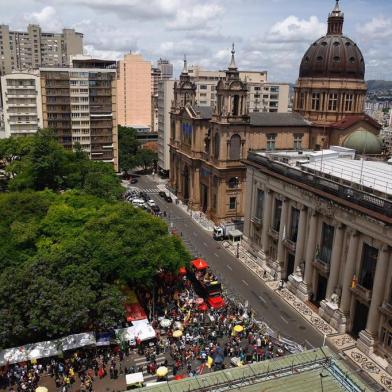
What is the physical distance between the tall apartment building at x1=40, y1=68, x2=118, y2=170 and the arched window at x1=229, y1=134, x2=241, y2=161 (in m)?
45.1

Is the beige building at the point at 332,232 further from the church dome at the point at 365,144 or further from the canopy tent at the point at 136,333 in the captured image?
the canopy tent at the point at 136,333

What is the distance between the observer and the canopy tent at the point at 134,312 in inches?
1855

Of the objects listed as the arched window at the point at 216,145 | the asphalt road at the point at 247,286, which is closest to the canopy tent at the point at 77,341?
the asphalt road at the point at 247,286

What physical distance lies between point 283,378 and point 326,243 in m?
29.9

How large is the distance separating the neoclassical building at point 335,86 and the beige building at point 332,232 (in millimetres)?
18618

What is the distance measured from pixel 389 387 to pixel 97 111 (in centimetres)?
9499

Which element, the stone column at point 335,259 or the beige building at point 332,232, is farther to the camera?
the stone column at point 335,259

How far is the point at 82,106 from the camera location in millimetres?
112125

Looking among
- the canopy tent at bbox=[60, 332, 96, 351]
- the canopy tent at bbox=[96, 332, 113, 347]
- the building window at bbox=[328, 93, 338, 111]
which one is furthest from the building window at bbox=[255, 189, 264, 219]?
the canopy tent at bbox=[60, 332, 96, 351]

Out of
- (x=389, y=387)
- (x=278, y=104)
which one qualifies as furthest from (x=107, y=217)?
(x=278, y=104)

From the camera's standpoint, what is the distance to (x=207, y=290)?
175 feet

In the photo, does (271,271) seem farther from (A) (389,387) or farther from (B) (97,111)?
(B) (97,111)

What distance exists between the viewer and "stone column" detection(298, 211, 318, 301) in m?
53.2

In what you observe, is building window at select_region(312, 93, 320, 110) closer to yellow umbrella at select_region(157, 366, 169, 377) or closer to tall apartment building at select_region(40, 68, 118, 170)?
tall apartment building at select_region(40, 68, 118, 170)
